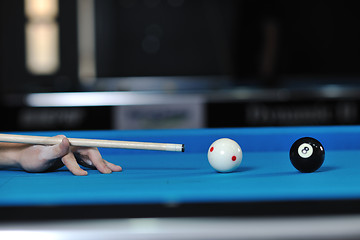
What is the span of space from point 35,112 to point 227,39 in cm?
250

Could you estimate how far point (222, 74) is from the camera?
573 cm

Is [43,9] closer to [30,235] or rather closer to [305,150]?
[305,150]

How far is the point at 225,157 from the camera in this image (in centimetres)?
135

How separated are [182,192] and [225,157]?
28cm

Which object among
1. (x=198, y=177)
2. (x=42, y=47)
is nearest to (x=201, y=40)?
(x=42, y=47)

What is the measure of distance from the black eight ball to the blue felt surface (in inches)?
1.0

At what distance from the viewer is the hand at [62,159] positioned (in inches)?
54.3

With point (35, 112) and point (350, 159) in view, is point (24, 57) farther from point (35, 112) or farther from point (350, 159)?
point (350, 159)

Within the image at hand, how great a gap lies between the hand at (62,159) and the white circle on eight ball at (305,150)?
1.63ft

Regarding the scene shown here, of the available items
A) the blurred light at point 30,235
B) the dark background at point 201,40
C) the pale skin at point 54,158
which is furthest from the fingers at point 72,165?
the dark background at point 201,40

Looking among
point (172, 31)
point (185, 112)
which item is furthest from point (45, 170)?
point (172, 31)

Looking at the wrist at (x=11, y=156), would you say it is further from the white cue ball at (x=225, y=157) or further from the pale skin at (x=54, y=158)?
the white cue ball at (x=225, y=157)

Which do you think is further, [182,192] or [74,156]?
[74,156]

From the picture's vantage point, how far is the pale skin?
1384 mm
